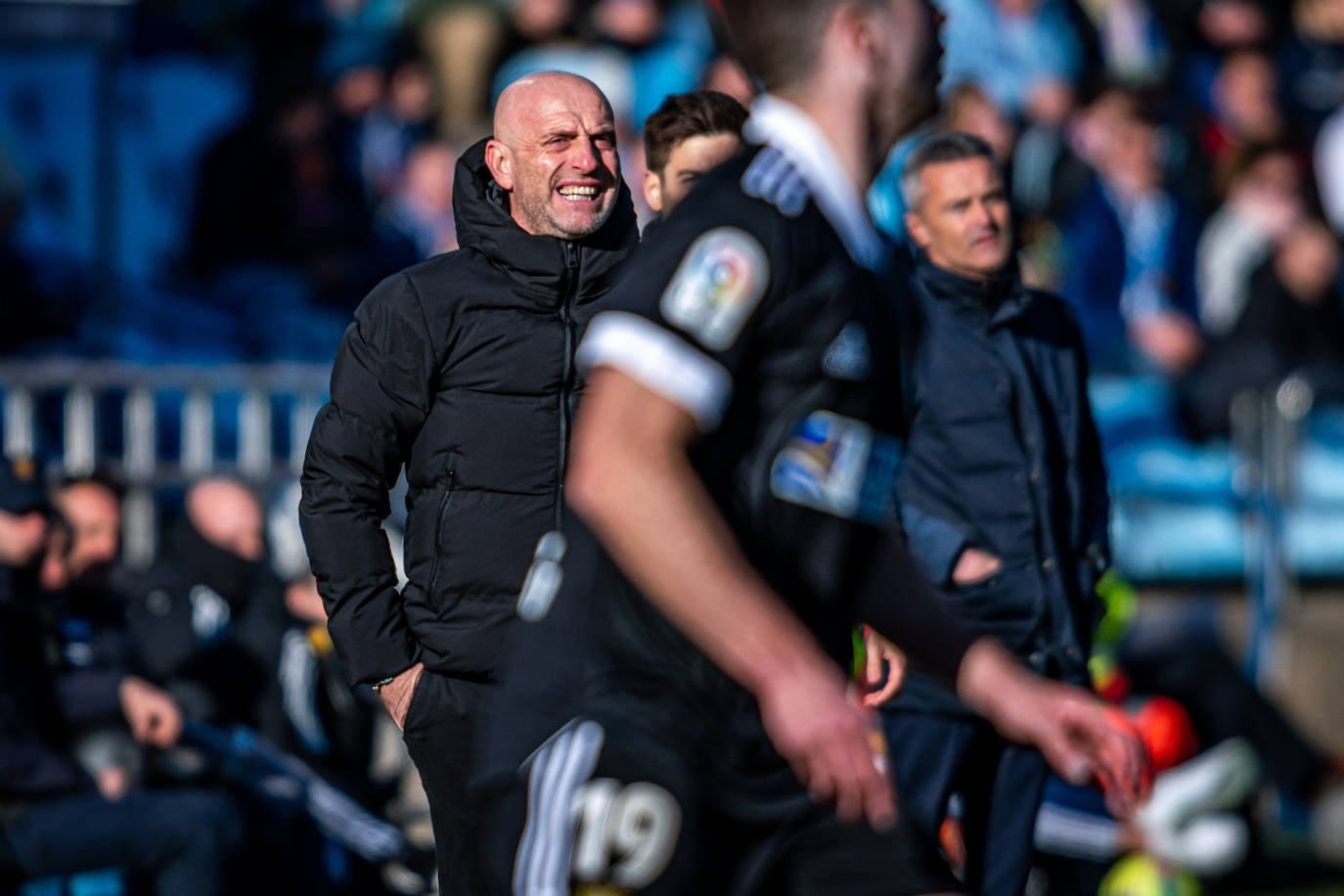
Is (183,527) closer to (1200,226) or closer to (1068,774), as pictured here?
(1068,774)

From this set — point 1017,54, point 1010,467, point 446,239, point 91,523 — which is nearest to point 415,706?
point 1010,467

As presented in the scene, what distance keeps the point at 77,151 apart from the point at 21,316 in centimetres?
91

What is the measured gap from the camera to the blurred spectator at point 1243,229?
459 inches

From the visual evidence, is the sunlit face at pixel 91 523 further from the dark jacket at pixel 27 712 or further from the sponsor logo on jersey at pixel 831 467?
the sponsor logo on jersey at pixel 831 467

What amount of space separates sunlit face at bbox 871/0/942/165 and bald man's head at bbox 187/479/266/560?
5.20m

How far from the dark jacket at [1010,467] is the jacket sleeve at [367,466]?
4.46ft

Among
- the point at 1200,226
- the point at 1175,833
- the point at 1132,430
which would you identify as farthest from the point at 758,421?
the point at 1200,226

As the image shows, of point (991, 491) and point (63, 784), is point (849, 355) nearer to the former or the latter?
point (991, 491)

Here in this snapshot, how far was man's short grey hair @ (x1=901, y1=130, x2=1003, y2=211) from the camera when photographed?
18.2ft

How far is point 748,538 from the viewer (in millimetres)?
2750

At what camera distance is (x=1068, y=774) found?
9.99 feet

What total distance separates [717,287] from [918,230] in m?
3.08

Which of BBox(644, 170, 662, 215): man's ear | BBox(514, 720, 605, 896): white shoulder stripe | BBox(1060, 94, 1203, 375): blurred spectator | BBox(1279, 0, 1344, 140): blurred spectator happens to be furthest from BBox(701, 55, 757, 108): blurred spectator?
BBox(1279, 0, 1344, 140): blurred spectator

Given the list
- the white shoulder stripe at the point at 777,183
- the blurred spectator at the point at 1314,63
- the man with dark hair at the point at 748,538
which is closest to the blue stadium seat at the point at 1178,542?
the blurred spectator at the point at 1314,63
